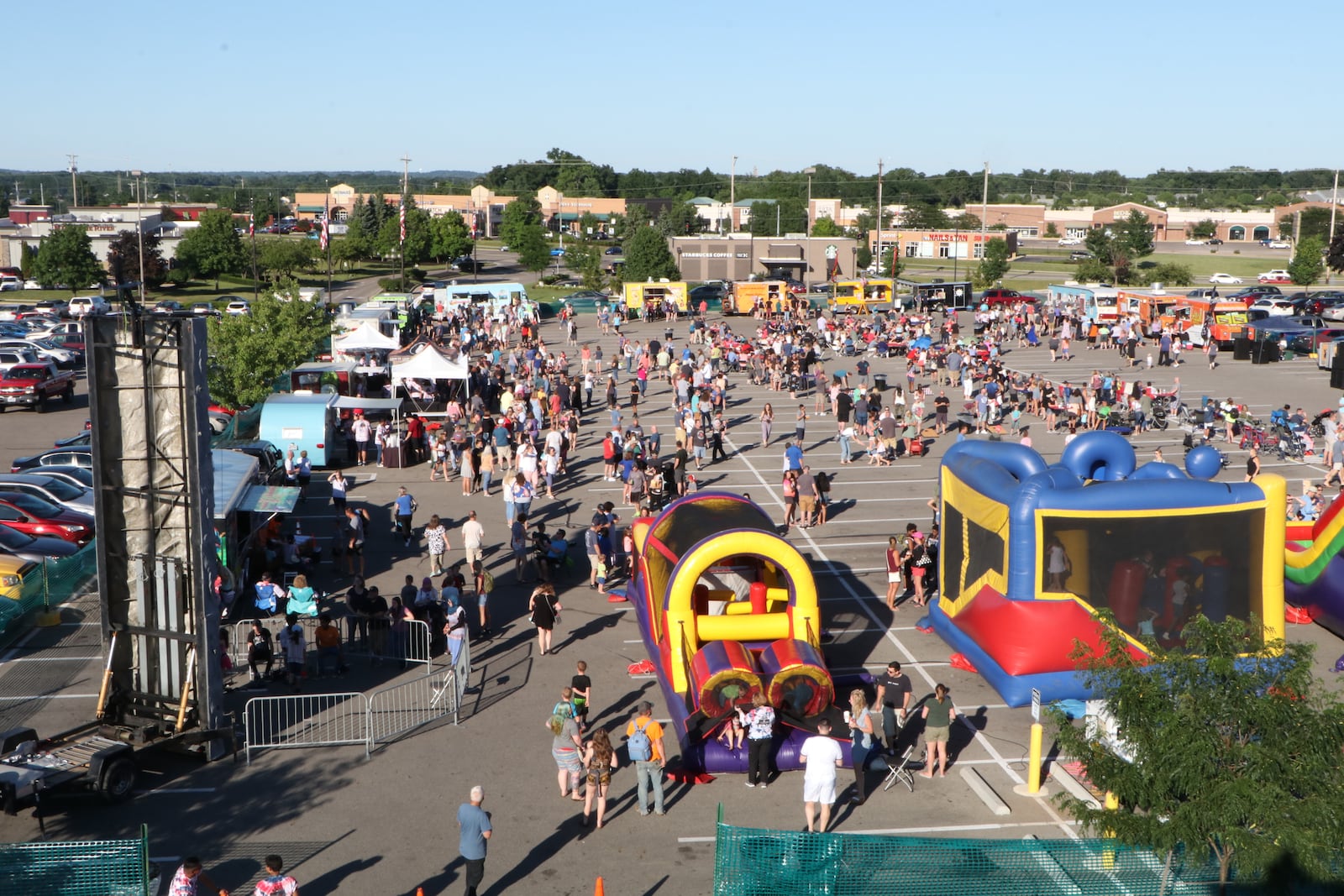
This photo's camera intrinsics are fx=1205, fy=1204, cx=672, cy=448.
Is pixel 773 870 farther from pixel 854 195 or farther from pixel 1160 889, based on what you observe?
pixel 854 195

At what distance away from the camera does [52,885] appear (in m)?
9.68

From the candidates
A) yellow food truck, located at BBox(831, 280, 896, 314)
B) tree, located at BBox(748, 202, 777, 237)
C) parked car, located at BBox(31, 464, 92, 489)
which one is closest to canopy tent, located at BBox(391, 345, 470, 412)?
parked car, located at BBox(31, 464, 92, 489)

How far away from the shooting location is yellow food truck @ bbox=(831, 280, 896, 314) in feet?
190

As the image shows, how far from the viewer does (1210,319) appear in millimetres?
47469

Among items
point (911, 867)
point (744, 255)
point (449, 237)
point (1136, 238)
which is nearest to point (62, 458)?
point (911, 867)

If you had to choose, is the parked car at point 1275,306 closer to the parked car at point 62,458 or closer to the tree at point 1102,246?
the tree at point 1102,246

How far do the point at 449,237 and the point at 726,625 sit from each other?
8072 cm

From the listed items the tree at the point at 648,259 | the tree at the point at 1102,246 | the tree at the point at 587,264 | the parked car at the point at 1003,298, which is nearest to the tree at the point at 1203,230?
the tree at the point at 1102,246

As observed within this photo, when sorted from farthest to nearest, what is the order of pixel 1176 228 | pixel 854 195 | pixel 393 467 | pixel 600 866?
pixel 854 195
pixel 1176 228
pixel 393 467
pixel 600 866

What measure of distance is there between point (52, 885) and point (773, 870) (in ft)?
19.0

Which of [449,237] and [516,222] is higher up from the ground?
[516,222]

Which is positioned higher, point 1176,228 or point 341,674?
point 1176,228

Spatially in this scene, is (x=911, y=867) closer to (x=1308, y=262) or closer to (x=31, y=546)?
(x=31, y=546)

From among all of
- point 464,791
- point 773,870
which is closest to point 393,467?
point 464,791
